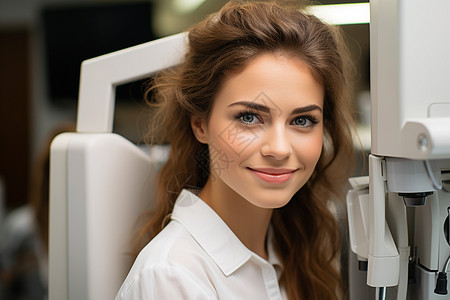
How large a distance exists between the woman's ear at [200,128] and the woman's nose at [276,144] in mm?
142

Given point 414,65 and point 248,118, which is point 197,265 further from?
point 414,65

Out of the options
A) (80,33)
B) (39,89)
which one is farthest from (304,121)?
(39,89)

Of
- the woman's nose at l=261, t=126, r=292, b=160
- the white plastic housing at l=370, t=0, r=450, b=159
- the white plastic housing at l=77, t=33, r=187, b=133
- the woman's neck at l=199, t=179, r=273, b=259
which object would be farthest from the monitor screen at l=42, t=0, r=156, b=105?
the white plastic housing at l=370, t=0, r=450, b=159

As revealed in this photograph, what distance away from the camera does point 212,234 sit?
754 mm

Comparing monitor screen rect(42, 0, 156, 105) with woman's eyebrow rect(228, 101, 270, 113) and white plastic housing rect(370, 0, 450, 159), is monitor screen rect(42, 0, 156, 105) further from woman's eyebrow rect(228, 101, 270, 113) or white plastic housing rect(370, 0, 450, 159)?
white plastic housing rect(370, 0, 450, 159)

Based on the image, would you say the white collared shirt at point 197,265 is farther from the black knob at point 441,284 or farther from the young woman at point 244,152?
the black knob at point 441,284

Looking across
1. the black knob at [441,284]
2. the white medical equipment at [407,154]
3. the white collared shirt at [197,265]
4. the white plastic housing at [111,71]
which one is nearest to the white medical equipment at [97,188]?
the white plastic housing at [111,71]

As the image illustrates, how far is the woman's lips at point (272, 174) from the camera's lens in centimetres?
67

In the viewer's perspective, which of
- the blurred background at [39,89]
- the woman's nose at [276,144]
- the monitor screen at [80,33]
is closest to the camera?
the woman's nose at [276,144]

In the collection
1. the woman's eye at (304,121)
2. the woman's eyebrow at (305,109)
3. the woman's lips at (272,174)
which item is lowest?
the woman's lips at (272,174)

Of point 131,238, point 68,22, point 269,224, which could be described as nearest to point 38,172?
point 131,238

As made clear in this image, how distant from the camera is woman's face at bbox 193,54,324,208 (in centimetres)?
66

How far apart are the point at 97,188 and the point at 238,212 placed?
24cm

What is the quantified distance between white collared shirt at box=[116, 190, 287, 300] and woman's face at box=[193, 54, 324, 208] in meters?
0.10
